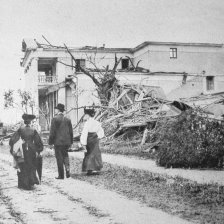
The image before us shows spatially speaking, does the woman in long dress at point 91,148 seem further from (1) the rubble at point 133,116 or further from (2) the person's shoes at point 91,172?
(1) the rubble at point 133,116

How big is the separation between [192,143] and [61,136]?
357 centimetres

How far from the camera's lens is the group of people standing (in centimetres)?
972

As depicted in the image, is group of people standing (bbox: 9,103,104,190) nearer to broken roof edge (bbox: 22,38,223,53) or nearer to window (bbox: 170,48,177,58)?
broken roof edge (bbox: 22,38,223,53)

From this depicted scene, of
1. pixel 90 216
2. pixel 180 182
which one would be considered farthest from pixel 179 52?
pixel 90 216

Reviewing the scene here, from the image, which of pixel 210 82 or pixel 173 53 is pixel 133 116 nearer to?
pixel 210 82

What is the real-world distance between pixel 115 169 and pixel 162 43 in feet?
109

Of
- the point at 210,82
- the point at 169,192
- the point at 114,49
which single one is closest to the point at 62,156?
the point at 169,192

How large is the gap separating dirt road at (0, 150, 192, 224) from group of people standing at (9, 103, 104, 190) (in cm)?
39

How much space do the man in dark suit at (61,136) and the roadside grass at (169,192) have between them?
2.03ft

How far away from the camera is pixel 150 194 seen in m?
8.52

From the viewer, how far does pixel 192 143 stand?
12.4 meters

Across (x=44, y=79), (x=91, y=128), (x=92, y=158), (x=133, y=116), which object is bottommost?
(x=92, y=158)

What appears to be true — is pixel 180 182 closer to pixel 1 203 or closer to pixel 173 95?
pixel 1 203

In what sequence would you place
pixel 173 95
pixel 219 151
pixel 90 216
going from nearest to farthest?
pixel 90 216
pixel 219 151
pixel 173 95
